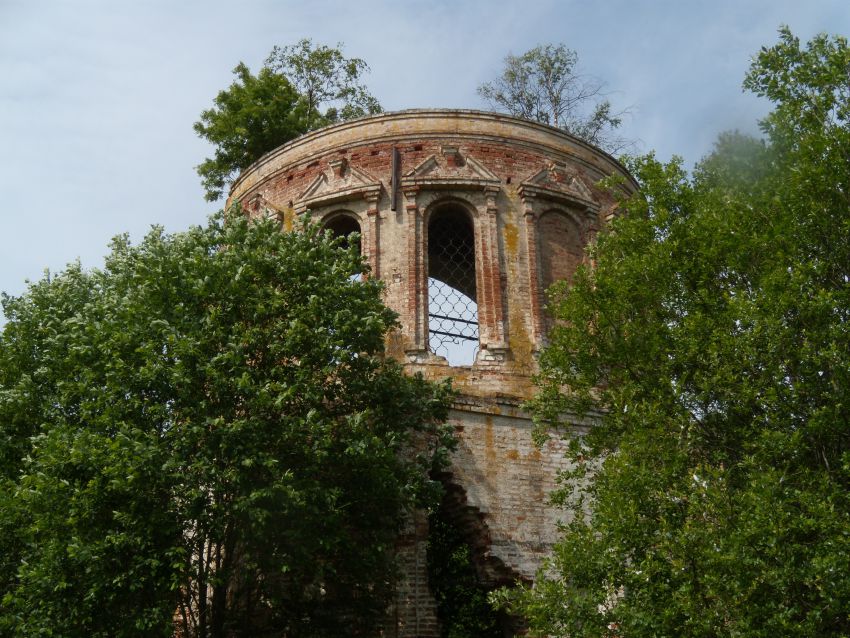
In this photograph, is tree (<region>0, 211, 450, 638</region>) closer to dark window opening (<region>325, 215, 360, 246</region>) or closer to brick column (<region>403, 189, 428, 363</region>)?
brick column (<region>403, 189, 428, 363</region>)

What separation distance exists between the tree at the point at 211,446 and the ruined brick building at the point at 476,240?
1651mm

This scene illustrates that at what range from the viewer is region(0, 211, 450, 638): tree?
9570 mm

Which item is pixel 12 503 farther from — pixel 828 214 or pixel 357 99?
pixel 357 99

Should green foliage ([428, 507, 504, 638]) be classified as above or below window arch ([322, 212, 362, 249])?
below

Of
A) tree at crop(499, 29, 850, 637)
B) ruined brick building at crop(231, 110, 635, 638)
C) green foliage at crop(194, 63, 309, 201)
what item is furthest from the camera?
green foliage at crop(194, 63, 309, 201)

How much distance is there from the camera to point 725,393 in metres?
9.58

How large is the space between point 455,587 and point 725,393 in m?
10.9

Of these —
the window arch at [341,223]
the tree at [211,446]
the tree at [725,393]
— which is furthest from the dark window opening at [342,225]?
the tree at [725,393]

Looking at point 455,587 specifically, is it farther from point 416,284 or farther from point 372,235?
point 372,235

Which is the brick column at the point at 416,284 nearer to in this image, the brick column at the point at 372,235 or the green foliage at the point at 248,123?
the brick column at the point at 372,235

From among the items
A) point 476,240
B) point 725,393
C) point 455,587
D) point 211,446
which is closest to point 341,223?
point 476,240

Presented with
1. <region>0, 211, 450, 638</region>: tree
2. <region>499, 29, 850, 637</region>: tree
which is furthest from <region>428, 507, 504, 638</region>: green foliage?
<region>499, 29, 850, 637</region>: tree

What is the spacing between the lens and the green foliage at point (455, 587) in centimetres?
1872

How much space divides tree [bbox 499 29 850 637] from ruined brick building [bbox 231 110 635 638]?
2099 mm
